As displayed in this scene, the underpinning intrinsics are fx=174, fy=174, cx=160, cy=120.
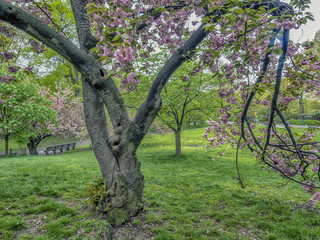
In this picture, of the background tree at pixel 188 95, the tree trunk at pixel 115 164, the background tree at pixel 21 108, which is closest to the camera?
the tree trunk at pixel 115 164

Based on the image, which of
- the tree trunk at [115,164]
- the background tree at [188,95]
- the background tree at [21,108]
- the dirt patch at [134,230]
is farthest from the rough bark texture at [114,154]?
the background tree at [21,108]

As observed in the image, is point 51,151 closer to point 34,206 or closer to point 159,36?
point 34,206

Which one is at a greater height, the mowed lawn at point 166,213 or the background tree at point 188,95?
the background tree at point 188,95

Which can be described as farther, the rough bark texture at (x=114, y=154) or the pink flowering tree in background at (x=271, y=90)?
the rough bark texture at (x=114, y=154)

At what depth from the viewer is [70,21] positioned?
19188 millimetres

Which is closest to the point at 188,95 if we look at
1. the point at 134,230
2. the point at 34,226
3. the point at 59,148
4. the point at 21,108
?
the point at 134,230

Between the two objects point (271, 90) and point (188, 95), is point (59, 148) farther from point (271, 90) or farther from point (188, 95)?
point (271, 90)

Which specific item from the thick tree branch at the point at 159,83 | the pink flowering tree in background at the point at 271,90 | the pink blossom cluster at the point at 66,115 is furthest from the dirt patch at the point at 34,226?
the pink blossom cluster at the point at 66,115

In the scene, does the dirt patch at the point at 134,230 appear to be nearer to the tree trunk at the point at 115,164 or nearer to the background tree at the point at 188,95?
the tree trunk at the point at 115,164

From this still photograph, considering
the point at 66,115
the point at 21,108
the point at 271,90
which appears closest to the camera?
the point at 271,90

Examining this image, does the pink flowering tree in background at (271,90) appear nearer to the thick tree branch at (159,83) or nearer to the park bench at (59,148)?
the thick tree branch at (159,83)

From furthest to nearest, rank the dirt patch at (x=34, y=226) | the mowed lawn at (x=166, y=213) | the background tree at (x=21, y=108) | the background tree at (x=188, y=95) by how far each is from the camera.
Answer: the background tree at (x=188, y=95), the background tree at (x=21, y=108), the mowed lawn at (x=166, y=213), the dirt patch at (x=34, y=226)

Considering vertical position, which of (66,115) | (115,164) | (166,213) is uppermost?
(66,115)

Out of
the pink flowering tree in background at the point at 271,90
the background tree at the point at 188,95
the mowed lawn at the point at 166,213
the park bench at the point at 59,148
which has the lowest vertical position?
the mowed lawn at the point at 166,213
